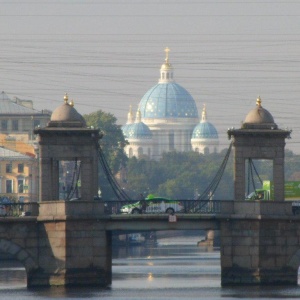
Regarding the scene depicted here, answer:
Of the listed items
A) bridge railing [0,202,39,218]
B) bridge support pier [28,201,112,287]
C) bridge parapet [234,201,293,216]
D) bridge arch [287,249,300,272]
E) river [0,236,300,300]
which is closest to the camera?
river [0,236,300,300]

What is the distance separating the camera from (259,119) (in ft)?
412

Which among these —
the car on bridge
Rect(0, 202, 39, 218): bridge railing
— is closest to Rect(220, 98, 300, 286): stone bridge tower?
the car on bridge

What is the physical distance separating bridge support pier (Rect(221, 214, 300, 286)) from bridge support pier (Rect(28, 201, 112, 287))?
7.36 meters

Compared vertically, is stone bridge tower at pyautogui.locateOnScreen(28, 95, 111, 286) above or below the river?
above

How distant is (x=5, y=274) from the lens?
482 feet

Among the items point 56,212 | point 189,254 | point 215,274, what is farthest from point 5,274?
point 189,254

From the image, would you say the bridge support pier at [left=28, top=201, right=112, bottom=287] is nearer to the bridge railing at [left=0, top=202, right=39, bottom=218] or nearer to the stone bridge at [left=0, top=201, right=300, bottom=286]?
the stone bridge at [left=0, top=201, right=300, bottom=286]

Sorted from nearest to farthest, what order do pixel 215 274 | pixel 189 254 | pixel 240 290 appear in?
pixel 240 290 < pixel 215 274 < pixel 189 254

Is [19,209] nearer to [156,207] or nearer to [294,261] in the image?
[156,207]

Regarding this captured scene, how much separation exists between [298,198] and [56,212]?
32.6m

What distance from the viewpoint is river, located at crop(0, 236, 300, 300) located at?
116 meters

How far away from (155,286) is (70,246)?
282 inches

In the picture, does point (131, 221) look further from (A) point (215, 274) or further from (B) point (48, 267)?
(A) point (215, 274)

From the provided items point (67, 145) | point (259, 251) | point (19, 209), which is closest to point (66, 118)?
point (67, 145)
